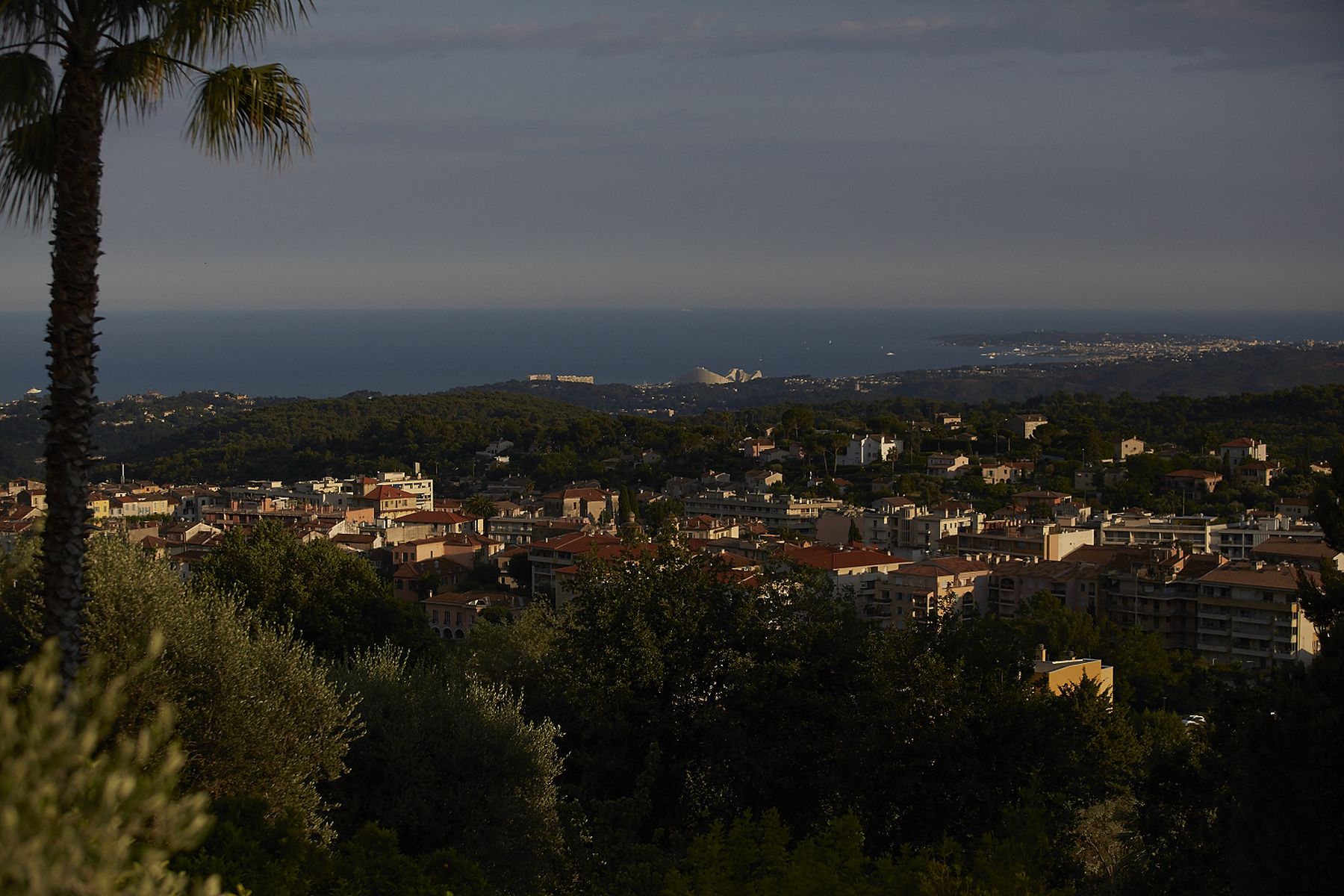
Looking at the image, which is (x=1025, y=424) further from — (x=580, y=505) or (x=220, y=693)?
(x=220, y=693)

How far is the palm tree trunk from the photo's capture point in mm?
4738

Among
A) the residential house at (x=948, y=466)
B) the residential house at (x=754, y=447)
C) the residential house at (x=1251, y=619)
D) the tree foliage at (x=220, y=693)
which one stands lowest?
the residential house at (x=1251, y=619)

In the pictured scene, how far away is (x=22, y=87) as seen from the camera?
4.76 meters

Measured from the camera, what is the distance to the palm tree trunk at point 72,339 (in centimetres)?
474

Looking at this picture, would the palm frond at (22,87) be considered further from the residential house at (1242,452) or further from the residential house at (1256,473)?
the residential house at (1242,452)

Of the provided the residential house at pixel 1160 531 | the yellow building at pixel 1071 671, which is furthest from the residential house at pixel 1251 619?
the yellow building at pixel 1071 671

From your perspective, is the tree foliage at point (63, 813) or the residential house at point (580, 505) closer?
the tree foliage at point (63, 813)

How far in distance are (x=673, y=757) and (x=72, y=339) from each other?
6.82 meters

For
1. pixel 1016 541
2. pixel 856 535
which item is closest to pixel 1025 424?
pixel 856 535

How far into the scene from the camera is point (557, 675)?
11828 millimetres

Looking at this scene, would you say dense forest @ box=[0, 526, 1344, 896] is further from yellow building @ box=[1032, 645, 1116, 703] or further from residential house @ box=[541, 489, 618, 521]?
residential house @ box=[541, 489, 618, 521]

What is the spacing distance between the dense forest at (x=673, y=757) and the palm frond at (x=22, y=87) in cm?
208

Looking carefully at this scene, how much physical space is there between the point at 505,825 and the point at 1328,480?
5508 mm

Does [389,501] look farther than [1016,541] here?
Yes
